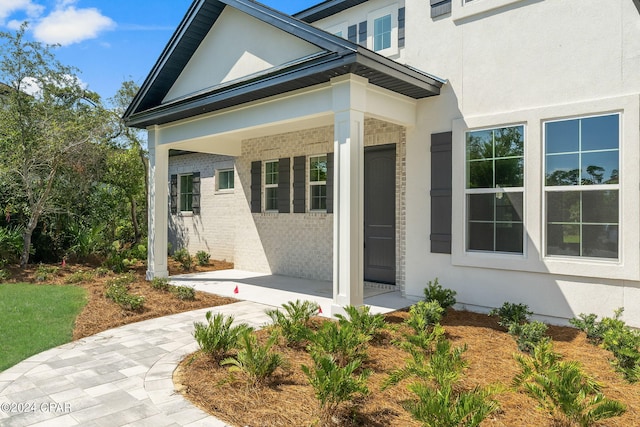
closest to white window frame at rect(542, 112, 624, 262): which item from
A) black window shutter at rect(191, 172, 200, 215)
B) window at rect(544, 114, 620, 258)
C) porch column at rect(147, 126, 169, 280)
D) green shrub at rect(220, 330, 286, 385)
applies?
window at rect(544, 114, 620, 258)

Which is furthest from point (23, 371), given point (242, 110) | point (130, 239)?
point (130, 239)

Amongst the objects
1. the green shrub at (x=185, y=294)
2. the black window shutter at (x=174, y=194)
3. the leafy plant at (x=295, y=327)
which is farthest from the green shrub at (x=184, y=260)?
the leafy plant at (x=295, y=327)

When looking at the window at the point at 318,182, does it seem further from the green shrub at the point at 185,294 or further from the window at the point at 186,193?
the window at the point at 186,193

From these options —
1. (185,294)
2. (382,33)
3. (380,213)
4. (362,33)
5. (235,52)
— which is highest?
(362,33)

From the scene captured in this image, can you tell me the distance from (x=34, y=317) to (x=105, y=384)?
3157mm

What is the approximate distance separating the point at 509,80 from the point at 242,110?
4423 millimetres

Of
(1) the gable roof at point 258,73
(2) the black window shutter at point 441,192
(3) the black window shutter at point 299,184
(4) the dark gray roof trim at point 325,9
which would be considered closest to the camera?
(1) the gable roof at point 258,73

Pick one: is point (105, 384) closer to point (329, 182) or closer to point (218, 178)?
point (329, 182)

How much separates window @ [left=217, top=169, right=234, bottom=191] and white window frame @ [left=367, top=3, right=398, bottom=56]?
602 cm

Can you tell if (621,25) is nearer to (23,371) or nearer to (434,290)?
(434,290)

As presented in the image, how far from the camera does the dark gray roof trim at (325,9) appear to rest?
897cm

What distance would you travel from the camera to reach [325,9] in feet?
30.6

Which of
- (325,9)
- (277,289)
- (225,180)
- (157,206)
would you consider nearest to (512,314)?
(277,289)

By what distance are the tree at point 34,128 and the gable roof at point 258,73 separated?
7.30ft
